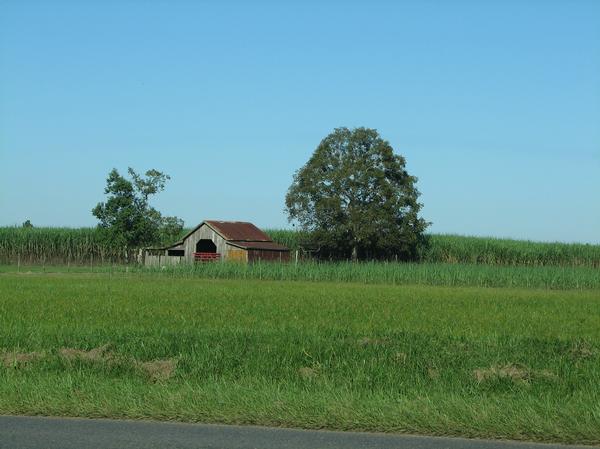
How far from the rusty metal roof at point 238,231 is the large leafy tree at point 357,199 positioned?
164 inches

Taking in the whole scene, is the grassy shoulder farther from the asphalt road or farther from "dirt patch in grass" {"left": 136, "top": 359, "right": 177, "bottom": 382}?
the asphalt road

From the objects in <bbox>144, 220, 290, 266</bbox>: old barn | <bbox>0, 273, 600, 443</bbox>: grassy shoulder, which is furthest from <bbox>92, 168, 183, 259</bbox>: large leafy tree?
<bbox>0, 273, 600, 443</bbox>: grassy shoulder

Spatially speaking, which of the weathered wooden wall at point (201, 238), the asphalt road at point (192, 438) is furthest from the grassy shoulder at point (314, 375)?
the weathered wooden wall at point (201, 238)

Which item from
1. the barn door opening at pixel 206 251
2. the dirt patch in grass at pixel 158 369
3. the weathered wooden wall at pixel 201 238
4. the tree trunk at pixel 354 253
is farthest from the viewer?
the tree trunk at pixel 354 253

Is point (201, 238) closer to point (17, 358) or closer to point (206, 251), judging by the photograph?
point (206, 251)

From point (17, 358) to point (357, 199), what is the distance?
6252cm

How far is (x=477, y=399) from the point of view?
993 cm

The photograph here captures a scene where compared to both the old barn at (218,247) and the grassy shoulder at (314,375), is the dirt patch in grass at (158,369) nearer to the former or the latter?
the grassy shoulder at (314,375)

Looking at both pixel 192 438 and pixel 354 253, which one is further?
pixel 354 253

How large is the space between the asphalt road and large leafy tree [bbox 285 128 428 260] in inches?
2500

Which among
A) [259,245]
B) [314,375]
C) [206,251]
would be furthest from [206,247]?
[314,375]

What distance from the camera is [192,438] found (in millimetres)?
8508

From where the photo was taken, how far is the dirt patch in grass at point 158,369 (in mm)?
11891

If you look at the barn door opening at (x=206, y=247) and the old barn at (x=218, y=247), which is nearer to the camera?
the old barn at (x=218, y=247)
